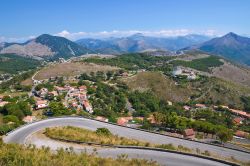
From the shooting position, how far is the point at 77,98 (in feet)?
284

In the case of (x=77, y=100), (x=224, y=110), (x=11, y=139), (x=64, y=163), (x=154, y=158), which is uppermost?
(x=64, y=163)

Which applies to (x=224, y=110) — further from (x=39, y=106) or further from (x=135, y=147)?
(x=135, y=147)

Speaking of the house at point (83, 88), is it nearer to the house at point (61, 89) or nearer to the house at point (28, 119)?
the house at point (61, 89)

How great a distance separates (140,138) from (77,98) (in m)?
56.9

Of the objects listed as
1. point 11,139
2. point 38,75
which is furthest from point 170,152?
point 38,75

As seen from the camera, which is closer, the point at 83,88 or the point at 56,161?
the point at 56,161

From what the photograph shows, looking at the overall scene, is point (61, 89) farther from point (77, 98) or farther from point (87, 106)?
point (87, 106)

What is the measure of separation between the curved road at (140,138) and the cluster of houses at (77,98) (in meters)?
34.9

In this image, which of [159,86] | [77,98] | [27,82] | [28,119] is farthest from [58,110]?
[159,86]

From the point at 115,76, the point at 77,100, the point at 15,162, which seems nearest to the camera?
the point at 15,162

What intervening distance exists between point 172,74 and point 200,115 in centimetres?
7010

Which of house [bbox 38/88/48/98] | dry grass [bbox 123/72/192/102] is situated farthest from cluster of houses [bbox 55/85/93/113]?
dry grass [bbox 123/72/192/102]

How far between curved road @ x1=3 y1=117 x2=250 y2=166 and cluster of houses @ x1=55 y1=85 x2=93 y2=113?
34.9 m

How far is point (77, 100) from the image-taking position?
84.9 m
